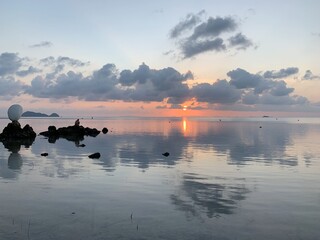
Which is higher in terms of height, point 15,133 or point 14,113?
point 14,113

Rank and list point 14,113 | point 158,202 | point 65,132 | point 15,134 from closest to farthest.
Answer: point 158,202 < point 15,134 < point 14,113 < point 65,132

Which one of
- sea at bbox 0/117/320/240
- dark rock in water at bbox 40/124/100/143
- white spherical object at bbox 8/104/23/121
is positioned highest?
white spherical object at bbox 8/104/23/121

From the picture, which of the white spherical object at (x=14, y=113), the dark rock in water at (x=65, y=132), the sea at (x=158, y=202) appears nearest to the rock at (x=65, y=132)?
the dark rock in water at (x=65, y=132)

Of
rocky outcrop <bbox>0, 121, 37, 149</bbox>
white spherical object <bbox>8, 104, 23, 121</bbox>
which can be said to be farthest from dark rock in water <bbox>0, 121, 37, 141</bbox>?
white spherical object <bbox>8, 104, 23, 121</bbox>

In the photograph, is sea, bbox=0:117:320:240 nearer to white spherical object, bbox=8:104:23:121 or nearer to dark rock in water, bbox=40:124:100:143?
white spherical object, bbox=8:104:23:121

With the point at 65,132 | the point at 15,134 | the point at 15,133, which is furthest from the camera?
the point at 65,132

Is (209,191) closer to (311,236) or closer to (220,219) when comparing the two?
(220,219)

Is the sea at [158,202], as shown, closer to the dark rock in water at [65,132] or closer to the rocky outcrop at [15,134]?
the rocky outcrop at [15,134]

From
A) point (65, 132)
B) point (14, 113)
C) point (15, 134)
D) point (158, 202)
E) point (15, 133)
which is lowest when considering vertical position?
point (158, 202)

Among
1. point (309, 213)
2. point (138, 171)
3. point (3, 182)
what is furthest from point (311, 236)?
point (3, 182)

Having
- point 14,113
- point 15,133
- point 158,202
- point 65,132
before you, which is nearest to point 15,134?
point 15,133

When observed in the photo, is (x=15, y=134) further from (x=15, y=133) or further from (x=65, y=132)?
(x=65, y=132)

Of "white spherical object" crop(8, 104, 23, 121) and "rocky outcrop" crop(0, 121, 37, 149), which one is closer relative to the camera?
"rocky outcrop" crop(0, 121, 37, 149)

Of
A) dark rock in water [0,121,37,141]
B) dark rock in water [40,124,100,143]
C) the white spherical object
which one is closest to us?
dark rock in water [0,121,37,141]
